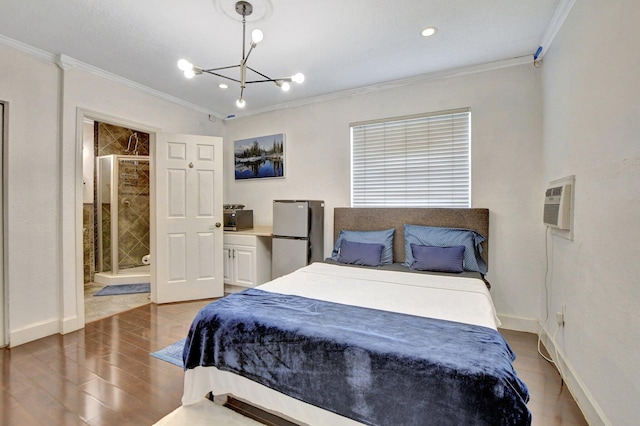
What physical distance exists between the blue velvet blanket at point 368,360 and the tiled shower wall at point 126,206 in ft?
13.6

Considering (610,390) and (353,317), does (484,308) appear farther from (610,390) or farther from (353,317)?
(353,317)

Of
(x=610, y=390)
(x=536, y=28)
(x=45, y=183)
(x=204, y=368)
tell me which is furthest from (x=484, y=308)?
(x=45, y=183)

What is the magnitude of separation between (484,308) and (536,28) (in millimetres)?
2309

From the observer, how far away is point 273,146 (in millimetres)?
4137

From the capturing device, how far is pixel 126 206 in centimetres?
495

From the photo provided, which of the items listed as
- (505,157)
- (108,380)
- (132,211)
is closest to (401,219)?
(505,157)

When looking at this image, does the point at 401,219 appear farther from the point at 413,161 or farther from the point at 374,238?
the point at 413,161

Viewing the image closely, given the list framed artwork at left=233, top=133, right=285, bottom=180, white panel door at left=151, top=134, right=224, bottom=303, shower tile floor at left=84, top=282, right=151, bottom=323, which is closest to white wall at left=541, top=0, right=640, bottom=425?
framed artwork at left=233, top=133, right=285, bottom=180

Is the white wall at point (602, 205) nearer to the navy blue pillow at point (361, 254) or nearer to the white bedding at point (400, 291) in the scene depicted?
the white bedding at point (400, 291)

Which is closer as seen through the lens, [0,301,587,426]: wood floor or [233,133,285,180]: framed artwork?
[0,301,587,426]: wood floor

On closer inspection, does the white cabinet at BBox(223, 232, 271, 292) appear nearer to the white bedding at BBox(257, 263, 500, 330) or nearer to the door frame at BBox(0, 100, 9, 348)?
the white bedding at BBox(257, 263, 500, 330)

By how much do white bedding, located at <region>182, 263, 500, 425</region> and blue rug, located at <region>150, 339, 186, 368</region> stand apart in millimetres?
653

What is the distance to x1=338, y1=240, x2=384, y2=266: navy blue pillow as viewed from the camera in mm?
2930

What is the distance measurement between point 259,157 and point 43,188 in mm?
2412
